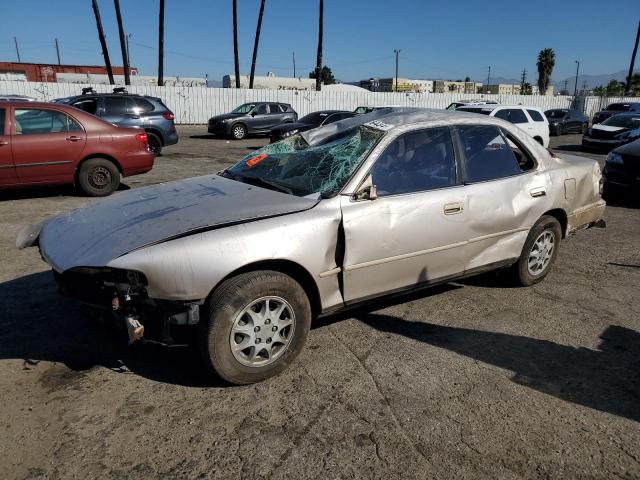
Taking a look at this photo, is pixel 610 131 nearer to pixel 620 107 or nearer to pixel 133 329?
pixel 620 107

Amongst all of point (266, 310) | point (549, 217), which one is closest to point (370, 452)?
point (266, 310)

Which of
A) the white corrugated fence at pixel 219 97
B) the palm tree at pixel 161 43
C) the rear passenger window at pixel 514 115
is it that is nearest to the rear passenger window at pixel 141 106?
the rear passenger window at pixel 514 115

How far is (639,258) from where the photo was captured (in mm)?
5805

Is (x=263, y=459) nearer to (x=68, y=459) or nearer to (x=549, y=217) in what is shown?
(x=68, y=459)

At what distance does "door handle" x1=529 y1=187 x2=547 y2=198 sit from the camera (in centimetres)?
437

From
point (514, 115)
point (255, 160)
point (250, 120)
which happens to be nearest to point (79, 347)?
point (255, 160)

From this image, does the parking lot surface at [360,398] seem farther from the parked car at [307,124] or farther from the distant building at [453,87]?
the distant building at [453,87]

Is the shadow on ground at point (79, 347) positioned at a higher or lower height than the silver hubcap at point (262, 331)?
lower

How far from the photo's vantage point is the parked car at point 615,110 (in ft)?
79.5

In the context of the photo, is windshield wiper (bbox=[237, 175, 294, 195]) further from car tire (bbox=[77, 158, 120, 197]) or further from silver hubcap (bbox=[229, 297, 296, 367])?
car tire (bbox=[77, 158, 120, 197])

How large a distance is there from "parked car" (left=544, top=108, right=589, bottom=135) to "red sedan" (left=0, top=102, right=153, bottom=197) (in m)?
21.6

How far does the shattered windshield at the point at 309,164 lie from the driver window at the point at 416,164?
0.15 metres

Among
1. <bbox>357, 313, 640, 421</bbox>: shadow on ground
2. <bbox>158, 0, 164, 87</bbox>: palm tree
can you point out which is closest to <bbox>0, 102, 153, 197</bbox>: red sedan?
<bbox>357, 313, 640, 421</bbox>: shadow on ground

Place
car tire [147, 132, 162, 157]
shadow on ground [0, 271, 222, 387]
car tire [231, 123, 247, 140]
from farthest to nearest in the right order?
car tire [231, 123, 247, 140], car tire [147, 132, 162, 157], shadow on ground [0, 271, 222, 387]
